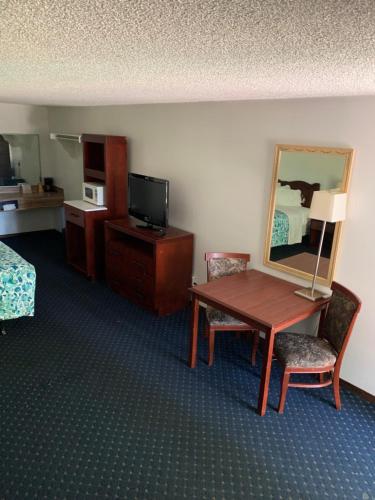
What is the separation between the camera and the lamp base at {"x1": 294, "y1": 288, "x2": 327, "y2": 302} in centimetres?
284

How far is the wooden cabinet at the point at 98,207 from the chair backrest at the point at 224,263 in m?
1.91

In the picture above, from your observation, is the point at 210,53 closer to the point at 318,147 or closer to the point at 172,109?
the point at 318,147

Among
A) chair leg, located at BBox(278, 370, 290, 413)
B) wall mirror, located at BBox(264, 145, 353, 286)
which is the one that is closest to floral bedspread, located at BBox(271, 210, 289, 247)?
wall mirror, located at BBox(264, 145, 353, 286)

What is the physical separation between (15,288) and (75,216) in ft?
5.02

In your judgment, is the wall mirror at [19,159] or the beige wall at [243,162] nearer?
the beige wall at [243,162]

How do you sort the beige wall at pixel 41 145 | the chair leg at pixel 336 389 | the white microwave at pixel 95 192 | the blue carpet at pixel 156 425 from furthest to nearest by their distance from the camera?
the beige wall at pixel 41 145 → the white microwave at pixel 95 192 → the chair leg at pixel 336 389 → the blue carpet at pixel 156 425

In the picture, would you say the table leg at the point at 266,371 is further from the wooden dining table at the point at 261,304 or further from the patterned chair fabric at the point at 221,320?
the patterned chair fabric at the point at 221,320

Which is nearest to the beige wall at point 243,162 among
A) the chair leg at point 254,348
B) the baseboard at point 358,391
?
the baseboard at point 358,391

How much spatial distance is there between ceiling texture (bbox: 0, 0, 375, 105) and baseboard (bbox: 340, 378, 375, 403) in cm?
224

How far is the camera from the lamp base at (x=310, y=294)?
284cm

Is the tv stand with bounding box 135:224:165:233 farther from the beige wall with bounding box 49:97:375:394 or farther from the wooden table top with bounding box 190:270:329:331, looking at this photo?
the wooden table top with bounding box 190:270:329:331

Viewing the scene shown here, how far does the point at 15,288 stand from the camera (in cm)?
352

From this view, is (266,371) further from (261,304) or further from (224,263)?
(224,263)

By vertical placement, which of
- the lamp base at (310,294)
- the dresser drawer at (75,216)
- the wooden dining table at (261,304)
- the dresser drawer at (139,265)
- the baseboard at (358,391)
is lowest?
the baseboard at (358,391)
